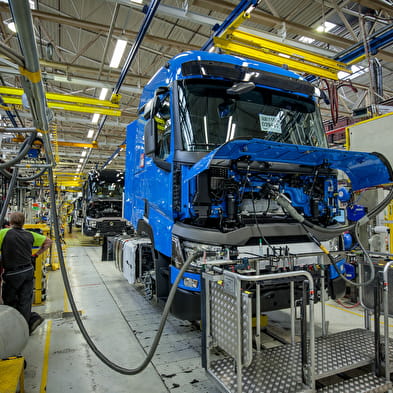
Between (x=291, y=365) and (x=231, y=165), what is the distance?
1871 millimetres

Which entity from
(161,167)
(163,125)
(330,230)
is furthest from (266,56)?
(330,230)

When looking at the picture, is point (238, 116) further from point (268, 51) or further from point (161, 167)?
point (268, 51)

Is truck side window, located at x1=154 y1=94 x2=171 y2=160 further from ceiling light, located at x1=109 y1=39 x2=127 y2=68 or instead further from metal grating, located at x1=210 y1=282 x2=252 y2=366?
ceiling light, located at x1=109 y1=39 x2=127 y2=68

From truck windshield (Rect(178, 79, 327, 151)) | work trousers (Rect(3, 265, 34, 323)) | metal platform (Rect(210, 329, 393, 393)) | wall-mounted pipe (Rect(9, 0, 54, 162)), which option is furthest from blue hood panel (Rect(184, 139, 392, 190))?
work trousers (Rect(3, 265, 34, 323))

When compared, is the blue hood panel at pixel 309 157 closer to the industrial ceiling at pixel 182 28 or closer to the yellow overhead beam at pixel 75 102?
the industrial ceiling at pixel 182 28

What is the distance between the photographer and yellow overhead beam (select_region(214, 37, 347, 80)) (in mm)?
5279

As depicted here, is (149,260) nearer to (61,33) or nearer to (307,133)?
(307,133)

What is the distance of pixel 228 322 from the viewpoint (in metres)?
2.20

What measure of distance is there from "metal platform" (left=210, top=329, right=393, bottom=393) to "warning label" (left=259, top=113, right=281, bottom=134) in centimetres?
234

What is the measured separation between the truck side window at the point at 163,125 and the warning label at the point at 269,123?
1.12 metres

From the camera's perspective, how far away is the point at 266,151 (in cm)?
278

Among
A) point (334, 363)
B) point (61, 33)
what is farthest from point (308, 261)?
point (61, 33)

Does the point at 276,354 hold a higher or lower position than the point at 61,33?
lower

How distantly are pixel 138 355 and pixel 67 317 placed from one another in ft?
5.62
